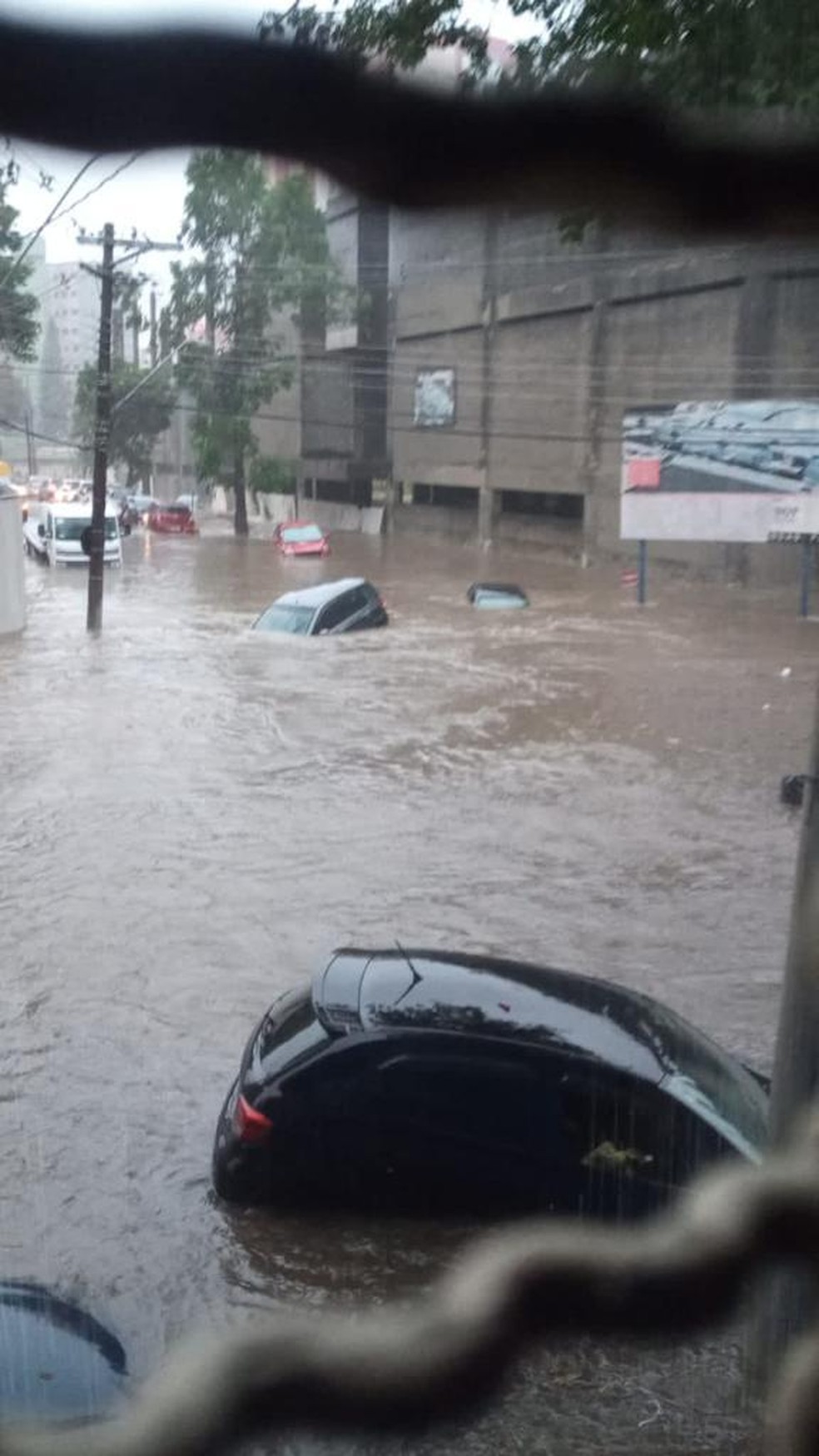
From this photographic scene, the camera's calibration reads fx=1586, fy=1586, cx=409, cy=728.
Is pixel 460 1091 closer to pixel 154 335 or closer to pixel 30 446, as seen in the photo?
pixel 154 335

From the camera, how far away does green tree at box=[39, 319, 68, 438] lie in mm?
8192

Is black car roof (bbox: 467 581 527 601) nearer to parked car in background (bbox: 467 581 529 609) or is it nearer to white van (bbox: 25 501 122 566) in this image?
parked car in background (bbox: 467 581 529 609)

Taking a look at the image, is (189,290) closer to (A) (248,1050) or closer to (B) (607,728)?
(B) (607,728)

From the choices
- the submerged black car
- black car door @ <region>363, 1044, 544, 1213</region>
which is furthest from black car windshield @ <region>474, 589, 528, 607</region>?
black car door @ <region>363, 1044, 544, 1213</region>

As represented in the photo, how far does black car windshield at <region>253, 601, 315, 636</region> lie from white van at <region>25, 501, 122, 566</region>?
8.70m

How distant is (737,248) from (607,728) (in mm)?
11710

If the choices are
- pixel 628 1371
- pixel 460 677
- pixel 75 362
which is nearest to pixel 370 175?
pixel 628 1371

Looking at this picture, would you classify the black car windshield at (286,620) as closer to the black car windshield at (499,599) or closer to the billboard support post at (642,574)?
the black car windshield at (499,599)

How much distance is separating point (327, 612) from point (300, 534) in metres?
5.22

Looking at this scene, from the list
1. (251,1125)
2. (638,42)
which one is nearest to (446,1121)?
(251,1125)

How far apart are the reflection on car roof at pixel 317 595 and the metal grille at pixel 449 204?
1738 centimetres

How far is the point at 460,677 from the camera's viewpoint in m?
15.7

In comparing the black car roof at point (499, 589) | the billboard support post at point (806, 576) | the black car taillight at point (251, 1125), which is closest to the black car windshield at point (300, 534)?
the black car roof at point (499, 589)

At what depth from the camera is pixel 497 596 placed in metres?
22.2
